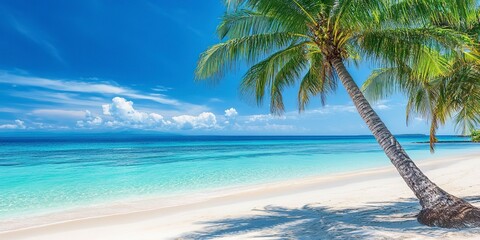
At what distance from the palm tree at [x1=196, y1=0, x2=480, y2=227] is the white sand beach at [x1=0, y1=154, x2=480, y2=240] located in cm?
68

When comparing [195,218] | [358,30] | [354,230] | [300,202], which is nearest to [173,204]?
[195,218]

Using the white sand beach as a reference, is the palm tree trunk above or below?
above

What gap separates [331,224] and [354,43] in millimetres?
3547

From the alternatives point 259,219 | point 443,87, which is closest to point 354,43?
point 443,87

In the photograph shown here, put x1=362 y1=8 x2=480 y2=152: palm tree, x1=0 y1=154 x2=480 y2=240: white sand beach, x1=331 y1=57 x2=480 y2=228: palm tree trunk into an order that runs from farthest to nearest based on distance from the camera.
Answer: x1=362 y1=8 x2=480 y2=152: palm tree, x1=0 y1=154 x2=480 y2=240: white sand beach, x1=331 y1=57 x2=480 y2=228: palm tree trunk

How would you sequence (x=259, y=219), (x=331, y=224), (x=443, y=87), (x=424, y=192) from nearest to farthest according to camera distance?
(x=424, y=192) → (x=331, y=224) → (x=259, y=219) → (x=443, y=87)

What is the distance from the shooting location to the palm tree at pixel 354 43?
5.46m

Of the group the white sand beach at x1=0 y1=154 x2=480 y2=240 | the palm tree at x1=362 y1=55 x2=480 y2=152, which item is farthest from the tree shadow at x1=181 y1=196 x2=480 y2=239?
the palm tree at x1=362 y1=55 x2=480 y2=152

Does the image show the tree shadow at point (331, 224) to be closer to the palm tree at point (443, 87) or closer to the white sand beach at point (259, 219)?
the white sand beach at point (259, 219)

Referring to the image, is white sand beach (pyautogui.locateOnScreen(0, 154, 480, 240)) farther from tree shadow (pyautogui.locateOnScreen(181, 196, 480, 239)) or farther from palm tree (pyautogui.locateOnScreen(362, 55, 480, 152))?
palm tree (pyautogui.locateOnScreen(362, 55, 480, 152))

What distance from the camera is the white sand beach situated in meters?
5.39

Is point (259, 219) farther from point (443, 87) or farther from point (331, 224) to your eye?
point (443, 87)

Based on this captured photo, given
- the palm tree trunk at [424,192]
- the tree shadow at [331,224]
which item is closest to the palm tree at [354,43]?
the palm tree trunk at [424,192]

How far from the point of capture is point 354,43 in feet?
23.8
